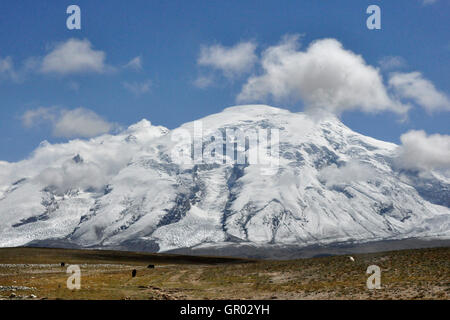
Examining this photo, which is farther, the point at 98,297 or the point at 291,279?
the point at 291,279

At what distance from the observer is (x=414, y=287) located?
50.1m
